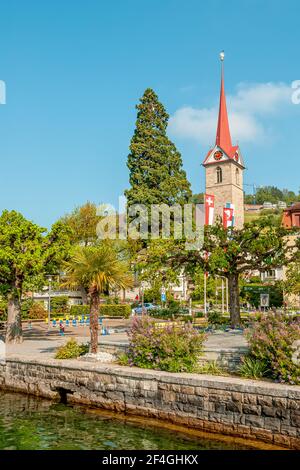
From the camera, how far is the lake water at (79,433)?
10002 mm

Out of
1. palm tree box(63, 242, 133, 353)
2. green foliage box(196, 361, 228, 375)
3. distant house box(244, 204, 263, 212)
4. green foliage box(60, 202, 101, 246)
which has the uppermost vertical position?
distant house box(244, 204, 263, 212)

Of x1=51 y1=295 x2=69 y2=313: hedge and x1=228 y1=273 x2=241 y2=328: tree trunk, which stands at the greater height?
x1=228 y1=273 x2=241 y2=328: tree trunk

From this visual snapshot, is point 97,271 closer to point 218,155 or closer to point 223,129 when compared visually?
point 218,155

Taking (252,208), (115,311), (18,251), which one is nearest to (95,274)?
(18,251)

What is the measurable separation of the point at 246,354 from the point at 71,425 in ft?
16.1

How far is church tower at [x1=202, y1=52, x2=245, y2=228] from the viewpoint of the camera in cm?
7175

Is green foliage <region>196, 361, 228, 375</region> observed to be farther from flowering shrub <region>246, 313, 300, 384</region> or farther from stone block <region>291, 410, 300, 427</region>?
stone block <region>291, 410, 300, 427</region>

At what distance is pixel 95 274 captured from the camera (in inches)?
590

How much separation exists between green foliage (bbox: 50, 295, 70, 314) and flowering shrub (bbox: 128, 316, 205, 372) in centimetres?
3214

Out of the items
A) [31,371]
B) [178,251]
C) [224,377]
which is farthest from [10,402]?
[178,251]

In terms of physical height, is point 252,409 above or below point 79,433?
above

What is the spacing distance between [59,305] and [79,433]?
3531 cm

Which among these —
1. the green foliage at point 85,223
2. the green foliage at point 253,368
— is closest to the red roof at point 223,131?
the green foliage at point 85,223

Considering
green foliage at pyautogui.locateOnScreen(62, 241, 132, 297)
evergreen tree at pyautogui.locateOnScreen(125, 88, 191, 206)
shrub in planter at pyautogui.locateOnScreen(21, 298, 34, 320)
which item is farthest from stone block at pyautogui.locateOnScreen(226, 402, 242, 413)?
evergreen tree at pyautogui.locateOnScreen(125, 88, 191, 206)
